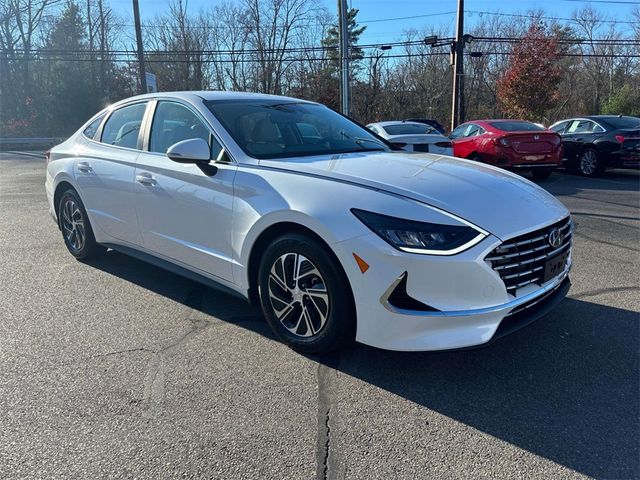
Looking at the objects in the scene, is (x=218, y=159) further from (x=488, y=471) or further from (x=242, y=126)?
(x=488, y=471)

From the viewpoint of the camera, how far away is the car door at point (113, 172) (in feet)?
14.6

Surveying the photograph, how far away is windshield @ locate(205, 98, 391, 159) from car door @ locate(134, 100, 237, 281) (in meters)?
0.20

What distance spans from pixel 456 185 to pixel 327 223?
2.74 ft

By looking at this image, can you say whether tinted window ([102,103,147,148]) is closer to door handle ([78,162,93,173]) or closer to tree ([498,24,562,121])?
door handle ([78,162,93,173])

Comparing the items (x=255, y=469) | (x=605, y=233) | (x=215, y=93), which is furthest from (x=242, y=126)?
(x=605, y=233)

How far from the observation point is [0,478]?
7.45 feet

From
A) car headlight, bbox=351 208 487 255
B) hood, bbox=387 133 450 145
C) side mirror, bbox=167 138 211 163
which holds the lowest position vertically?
car headlight, bbox=351 208 487 255

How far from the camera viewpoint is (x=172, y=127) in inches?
166

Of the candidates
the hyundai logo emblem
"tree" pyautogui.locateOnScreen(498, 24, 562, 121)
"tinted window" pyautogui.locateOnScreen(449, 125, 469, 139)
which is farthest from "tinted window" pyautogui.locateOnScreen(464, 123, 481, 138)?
"tree" pyautogui.locateOnScreen(498, 24, 562, 121)

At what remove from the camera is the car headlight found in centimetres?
274

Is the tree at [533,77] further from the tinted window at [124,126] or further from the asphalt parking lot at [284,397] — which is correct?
the tinted window at [124,126]

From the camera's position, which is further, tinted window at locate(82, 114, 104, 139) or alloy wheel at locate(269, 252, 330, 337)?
tinted window at locate(82, 114, 104, 139)

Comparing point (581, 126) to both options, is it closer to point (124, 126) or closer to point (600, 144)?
point (600, 144)

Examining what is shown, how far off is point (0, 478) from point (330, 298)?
178 centimetres
